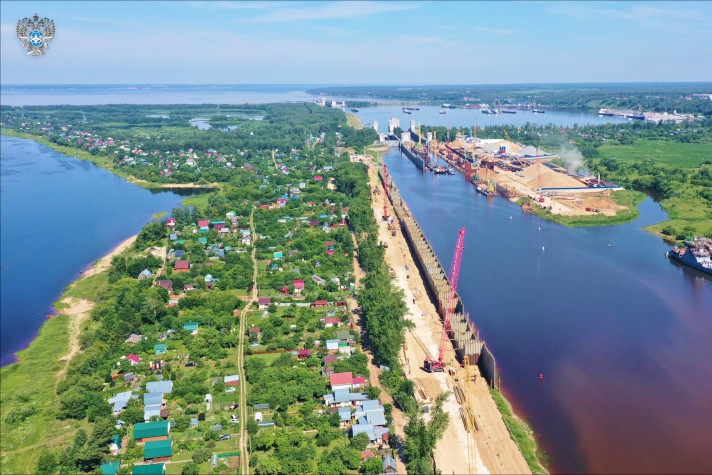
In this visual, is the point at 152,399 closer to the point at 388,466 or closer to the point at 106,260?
the point at 388,466

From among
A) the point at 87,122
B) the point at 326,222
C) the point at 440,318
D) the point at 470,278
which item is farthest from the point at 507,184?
the point at 87,122

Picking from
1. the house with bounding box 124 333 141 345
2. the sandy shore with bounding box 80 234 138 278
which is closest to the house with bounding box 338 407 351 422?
the house with bounding box 124 333 141 345

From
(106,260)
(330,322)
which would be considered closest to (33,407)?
(330,322)

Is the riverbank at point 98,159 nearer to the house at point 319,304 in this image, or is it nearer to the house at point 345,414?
the house at point 319,304

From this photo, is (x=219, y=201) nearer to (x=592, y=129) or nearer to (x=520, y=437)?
(x=520, y=437)

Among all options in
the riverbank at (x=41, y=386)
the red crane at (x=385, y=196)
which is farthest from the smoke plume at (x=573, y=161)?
the riverbank at (x=41, y=386)

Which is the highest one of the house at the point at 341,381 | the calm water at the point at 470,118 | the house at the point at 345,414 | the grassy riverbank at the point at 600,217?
the calm water at the point at 470,118
